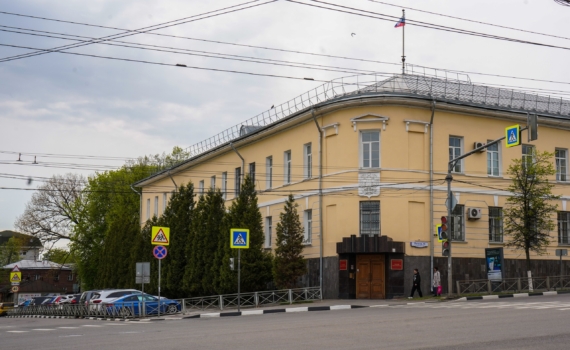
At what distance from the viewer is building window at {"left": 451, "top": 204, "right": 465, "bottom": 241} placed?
125 feet

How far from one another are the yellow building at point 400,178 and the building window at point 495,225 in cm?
5

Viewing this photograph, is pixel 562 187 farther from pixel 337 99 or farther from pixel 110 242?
pixel 110 242

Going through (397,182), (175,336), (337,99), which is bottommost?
(175,336)

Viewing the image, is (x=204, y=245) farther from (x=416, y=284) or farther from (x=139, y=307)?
(x=416, y=284)

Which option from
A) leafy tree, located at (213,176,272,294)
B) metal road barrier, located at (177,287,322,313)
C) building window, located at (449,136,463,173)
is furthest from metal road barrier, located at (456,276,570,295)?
leafy tree, located at (213,176,272,294)

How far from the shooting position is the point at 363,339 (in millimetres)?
15367

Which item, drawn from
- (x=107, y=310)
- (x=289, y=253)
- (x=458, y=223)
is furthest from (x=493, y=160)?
(x=107, y=310)

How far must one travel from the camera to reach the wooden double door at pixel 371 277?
35938 millimetres

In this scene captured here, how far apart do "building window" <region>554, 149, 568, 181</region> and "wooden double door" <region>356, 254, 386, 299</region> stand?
42.5 feet

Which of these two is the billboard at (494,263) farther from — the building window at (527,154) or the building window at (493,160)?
the building window at (493,160)

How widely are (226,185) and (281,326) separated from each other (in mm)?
31840

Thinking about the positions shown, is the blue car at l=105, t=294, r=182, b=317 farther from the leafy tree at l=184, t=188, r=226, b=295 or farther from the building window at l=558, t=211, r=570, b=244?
the building window at l=558, t=211, r=570, b=244

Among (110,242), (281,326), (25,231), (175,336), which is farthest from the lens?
(25,231)

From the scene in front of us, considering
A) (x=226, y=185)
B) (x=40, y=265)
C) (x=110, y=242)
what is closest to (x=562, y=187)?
(x=226, y=185)
